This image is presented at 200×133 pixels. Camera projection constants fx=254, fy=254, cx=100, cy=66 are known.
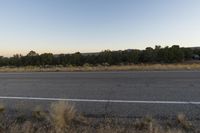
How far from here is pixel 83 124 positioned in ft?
16.3

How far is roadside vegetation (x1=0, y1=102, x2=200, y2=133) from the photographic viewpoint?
4494mm

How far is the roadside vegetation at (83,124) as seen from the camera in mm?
4494

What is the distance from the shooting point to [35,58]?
54000mm

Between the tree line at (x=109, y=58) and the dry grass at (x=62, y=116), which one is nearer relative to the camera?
the dry grass at (x=62, y=116)

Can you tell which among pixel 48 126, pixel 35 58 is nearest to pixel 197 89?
pixel 48 126

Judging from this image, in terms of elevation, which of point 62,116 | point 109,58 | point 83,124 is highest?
point 109,58

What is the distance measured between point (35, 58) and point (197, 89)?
4874 centimetres

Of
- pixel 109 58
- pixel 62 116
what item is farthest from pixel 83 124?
pixel 109 58

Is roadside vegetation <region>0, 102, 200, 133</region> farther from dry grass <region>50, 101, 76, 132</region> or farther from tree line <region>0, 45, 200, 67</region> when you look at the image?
tree line <region>0, 45, 200, 67</region>

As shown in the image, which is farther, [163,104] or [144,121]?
[163,104]

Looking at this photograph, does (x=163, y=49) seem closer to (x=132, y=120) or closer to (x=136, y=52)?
(x=136, y=52)

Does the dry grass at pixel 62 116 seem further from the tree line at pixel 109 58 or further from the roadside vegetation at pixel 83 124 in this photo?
the tree line at pixel 109 58

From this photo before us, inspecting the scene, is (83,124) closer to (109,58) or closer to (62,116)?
(62,116)

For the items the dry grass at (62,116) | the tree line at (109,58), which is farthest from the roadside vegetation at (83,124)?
the tree line at (109,58)
